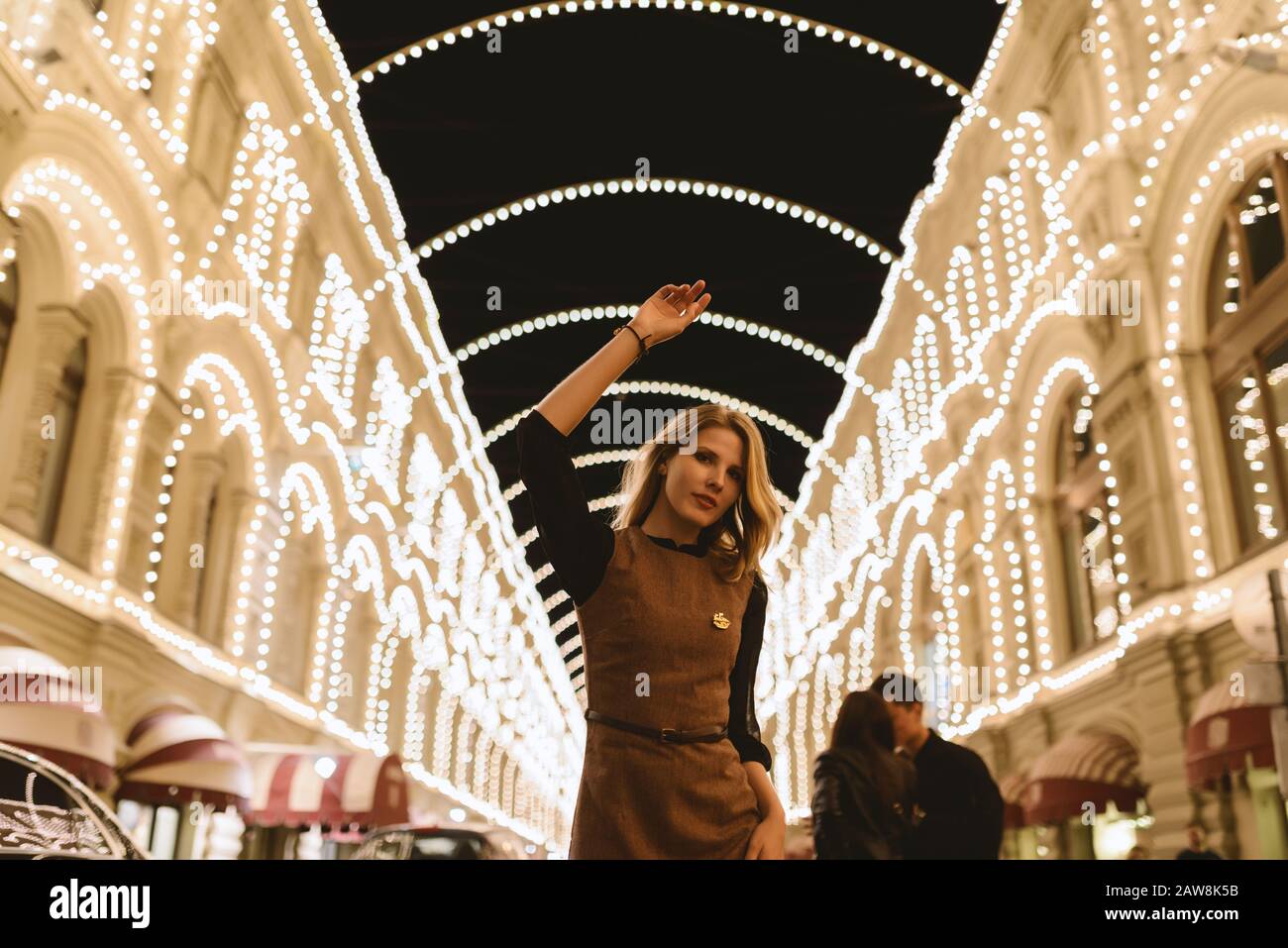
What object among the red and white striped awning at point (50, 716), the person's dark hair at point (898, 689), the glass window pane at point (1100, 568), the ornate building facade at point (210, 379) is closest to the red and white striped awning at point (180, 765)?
the ornate building facade at point (210, 379)

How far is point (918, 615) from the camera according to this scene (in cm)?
2706

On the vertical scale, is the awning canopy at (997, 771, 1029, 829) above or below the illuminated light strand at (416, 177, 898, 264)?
below

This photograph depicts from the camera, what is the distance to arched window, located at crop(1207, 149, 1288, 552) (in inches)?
497

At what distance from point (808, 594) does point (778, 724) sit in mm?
5925

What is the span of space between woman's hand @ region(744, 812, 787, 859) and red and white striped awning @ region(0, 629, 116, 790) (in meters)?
9.25

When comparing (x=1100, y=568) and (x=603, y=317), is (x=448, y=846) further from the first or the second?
(x=603, y=317)

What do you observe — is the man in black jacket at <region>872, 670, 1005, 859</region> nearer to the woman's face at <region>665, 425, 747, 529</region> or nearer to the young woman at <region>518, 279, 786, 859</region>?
the young woman at <region>518, 279, 786, 859</region>

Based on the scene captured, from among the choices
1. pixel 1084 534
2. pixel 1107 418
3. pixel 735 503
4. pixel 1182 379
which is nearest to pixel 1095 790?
pixel 1084 534

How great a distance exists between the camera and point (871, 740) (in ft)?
16.2

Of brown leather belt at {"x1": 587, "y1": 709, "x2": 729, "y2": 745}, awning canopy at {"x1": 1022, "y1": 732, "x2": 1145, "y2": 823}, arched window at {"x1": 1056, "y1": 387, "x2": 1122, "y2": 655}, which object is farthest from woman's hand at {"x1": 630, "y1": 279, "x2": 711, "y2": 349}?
arched window at {"x1": 1056, "y1": 387, "x2": 1122, "y2": 655}

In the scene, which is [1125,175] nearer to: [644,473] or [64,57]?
[64,57]

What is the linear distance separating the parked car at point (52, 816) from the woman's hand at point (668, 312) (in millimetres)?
1830

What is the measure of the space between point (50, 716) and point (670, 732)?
996cm

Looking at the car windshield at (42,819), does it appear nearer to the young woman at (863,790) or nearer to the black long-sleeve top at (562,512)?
the black long-sleeve top at (562,512)
